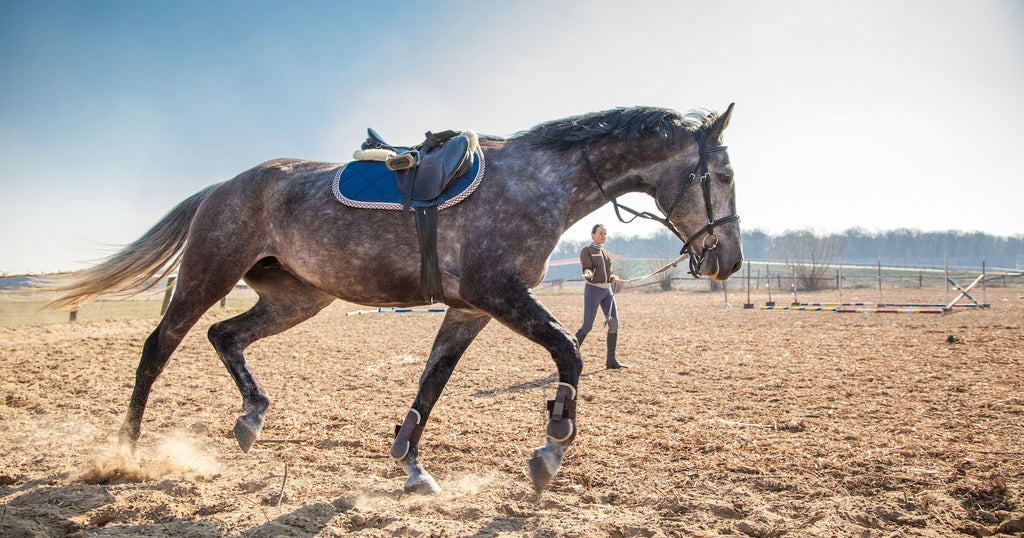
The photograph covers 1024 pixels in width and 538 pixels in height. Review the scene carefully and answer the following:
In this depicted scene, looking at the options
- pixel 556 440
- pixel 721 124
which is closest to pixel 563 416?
pixel 556 440

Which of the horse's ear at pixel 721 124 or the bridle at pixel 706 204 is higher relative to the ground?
the horse's ear at pixel 721 124

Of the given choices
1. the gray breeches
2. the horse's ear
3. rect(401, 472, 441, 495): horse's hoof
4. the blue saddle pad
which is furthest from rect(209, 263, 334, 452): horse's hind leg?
the gray breeches

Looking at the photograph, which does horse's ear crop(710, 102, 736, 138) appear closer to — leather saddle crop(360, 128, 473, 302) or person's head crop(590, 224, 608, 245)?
leather saddle crop(360, 128, 473, 302)

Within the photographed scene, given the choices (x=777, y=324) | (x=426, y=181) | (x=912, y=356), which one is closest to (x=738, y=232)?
(x=426, y=181)

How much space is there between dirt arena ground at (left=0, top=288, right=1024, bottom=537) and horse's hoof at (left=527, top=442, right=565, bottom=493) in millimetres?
235

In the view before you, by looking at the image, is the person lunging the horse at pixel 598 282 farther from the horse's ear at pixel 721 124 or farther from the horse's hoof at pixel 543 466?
the horse's hoof at pixel 543 466

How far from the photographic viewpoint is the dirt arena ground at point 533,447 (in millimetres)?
3016

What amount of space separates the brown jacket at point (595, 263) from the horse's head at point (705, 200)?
5.15 metres

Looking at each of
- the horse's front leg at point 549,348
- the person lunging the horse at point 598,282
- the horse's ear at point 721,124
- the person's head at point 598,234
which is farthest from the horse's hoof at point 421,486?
the person's head at point 598,234

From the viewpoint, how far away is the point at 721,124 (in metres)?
3.68

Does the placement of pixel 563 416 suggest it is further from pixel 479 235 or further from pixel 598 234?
pixel 598 234

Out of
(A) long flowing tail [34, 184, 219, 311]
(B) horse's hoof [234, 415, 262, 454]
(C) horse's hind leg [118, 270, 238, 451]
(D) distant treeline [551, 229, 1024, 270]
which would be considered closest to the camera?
(B) horse's hoof [234, 415, 262, 454]

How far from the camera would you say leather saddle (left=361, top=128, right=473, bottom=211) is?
3.56 m

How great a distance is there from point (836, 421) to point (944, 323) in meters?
13.4
